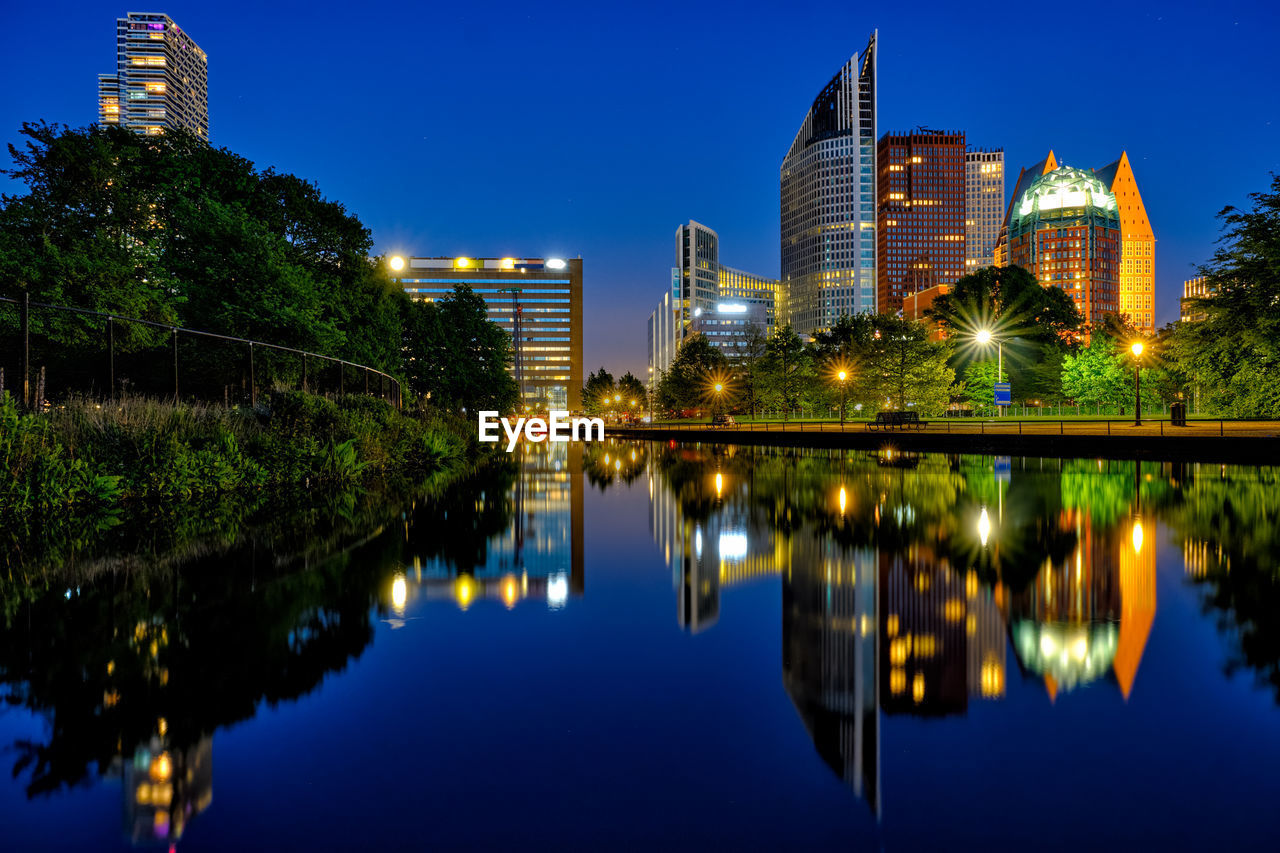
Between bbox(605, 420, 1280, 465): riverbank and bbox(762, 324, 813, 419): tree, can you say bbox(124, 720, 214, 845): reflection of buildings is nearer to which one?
bbox(605, 420, 1280, 465): riverbank

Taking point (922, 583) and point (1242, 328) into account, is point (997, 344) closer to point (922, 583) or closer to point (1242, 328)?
point (1242, 328)

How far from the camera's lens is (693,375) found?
100m

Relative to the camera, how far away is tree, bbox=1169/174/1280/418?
33188 mm

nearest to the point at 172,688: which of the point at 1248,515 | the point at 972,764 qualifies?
the point at 972,764

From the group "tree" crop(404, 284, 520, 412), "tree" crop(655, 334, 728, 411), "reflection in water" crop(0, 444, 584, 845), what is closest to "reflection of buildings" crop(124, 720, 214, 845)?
"reflection in water" crop(0, 444, 584, 845)

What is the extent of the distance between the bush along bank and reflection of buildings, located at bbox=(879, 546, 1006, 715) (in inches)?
508

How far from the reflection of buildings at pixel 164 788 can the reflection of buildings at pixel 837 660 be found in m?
3.17

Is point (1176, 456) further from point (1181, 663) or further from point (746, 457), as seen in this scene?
point (1181, 663)

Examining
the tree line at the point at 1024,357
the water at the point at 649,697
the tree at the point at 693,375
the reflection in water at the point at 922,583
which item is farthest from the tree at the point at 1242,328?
the tree at the point at 693,375

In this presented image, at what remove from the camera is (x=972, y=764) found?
3.84 m

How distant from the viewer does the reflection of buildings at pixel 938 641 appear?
4852 millimetres

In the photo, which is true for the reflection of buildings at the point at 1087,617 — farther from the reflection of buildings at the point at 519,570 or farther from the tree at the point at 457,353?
the tree at the point at 457,353

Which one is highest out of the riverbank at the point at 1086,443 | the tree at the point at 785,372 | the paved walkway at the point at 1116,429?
the tree at the point at 785,372

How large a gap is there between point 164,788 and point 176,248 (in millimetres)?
37203
